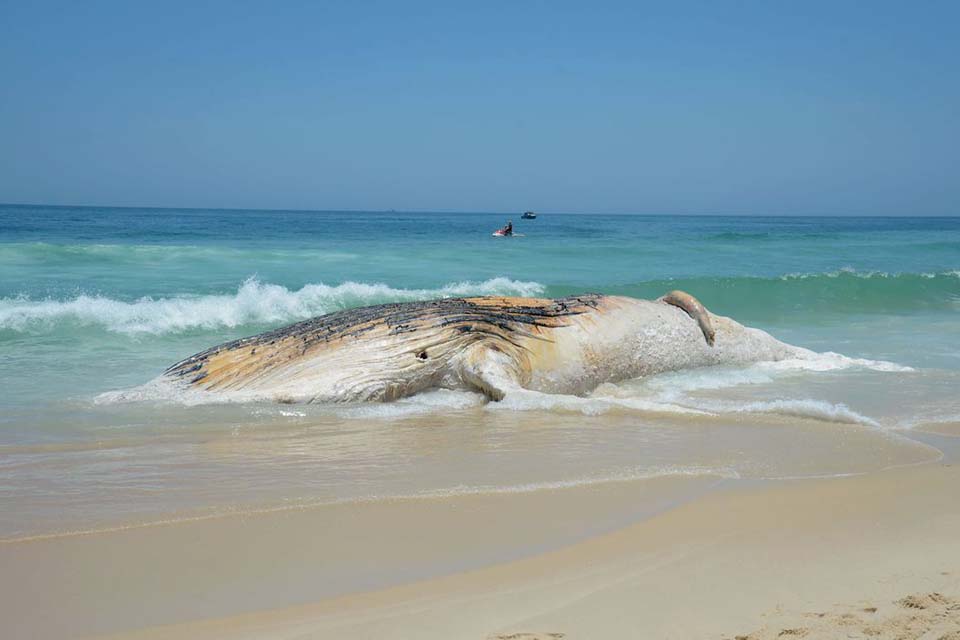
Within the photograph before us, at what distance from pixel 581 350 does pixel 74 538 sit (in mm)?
4682

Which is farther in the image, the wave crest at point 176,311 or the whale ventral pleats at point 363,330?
the wave crest at point 176,311

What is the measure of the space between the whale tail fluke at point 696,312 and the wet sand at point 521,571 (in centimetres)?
401

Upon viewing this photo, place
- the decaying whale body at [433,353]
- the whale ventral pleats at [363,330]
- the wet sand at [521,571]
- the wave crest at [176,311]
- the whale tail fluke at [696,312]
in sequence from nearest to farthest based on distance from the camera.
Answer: the wet sand at [521,571]
the decaying whale body at [433,353]
the whale ventral pleats at [363,330]
the whale tail fluke at [696,312]
the wave crest at [176,311]

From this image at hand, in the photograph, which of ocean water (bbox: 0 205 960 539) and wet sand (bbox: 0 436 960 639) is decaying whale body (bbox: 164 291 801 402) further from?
wet sand (bbox: 0 436 960 639)

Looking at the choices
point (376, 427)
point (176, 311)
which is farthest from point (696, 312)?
point (176, 311)

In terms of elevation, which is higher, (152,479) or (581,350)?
(581,350)

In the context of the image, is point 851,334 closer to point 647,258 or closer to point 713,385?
point 713,385

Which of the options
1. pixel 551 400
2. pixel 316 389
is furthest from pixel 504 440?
pixel 316 389

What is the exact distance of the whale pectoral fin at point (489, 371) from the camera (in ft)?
22.9

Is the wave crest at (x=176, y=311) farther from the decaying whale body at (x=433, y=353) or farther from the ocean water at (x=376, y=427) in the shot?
the decaying whale body at (x=433, y=353)

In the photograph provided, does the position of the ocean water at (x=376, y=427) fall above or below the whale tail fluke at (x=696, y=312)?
below

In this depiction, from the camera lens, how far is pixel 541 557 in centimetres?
377

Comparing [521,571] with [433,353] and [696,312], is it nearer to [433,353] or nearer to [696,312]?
[433,353]

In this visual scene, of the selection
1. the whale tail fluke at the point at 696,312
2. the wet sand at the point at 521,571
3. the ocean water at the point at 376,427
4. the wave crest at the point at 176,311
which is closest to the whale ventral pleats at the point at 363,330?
the ocean water at the point at 376,427
